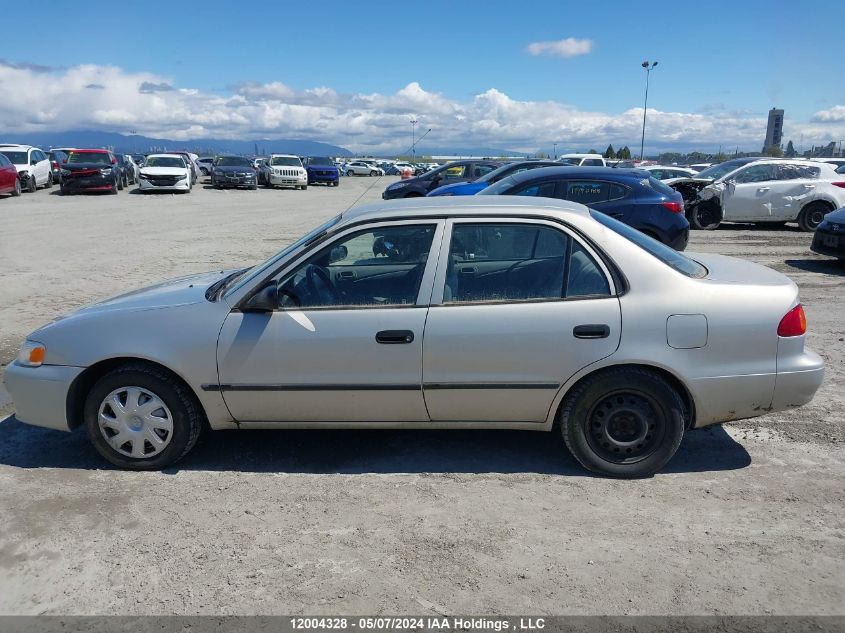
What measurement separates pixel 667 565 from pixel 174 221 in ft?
58.8

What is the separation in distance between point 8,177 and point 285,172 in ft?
41.1

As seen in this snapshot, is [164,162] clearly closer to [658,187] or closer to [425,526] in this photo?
[658,187]

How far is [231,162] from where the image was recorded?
33844mm

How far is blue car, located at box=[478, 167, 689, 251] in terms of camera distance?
1006 cm

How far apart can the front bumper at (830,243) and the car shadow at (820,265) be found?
0.31m

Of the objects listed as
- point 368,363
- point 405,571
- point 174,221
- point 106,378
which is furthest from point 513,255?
point 174,221

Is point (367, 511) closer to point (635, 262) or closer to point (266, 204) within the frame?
point (635, 262)

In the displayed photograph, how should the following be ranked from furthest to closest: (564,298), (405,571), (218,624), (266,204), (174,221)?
(266,204) → (174,221) → (564,298) → (405,571) → (218,624)

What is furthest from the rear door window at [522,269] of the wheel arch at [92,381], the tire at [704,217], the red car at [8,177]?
the red car at [8,177]

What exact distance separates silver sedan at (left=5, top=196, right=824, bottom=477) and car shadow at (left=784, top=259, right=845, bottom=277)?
8123 millimetres

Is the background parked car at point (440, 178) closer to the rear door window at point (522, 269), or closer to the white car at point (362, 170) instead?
the rear door window at point (522, 269)

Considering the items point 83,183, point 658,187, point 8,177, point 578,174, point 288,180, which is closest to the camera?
point 578,174

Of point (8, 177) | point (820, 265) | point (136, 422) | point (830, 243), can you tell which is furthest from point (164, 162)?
point (136, 422)

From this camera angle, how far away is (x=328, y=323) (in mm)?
4078
